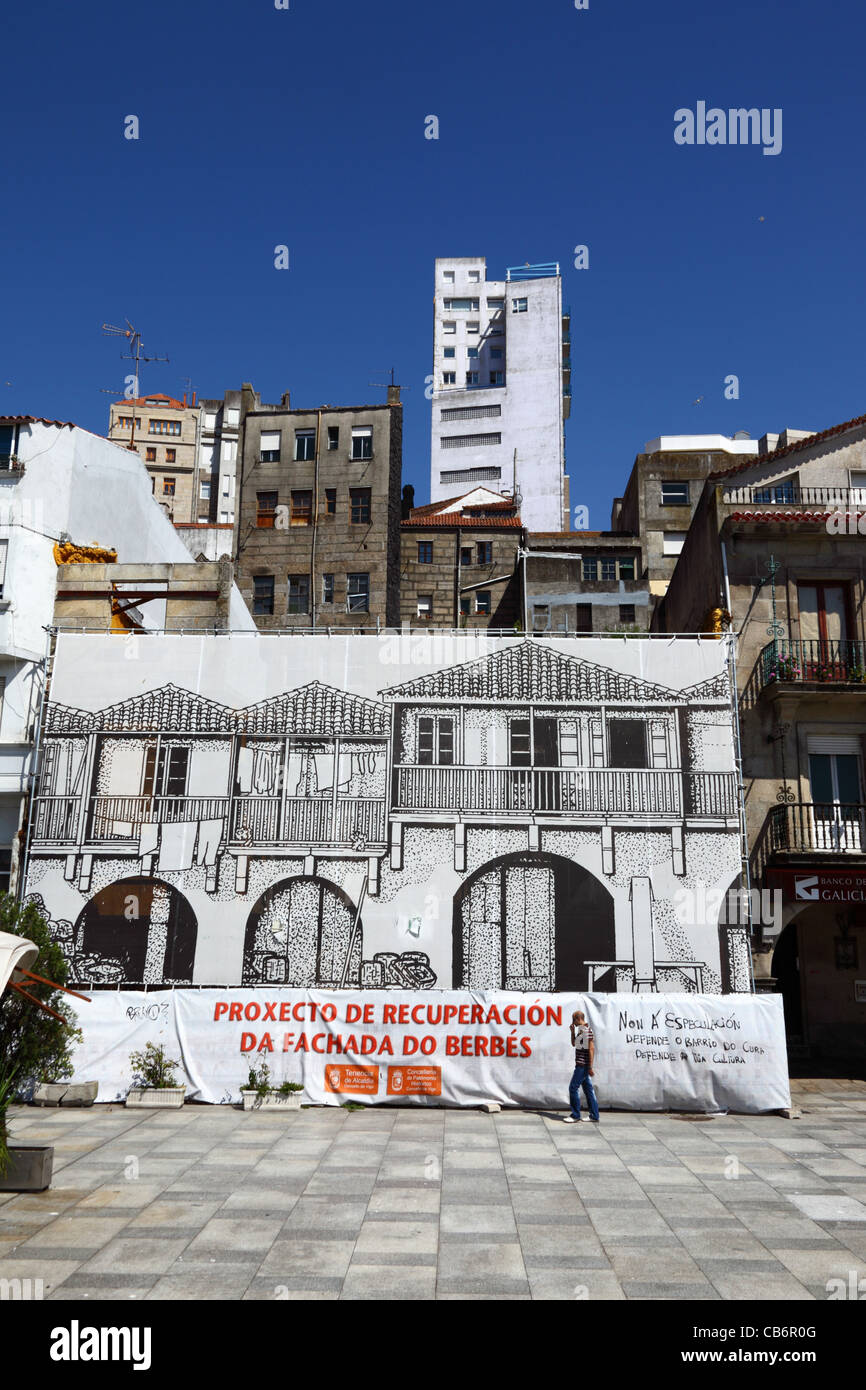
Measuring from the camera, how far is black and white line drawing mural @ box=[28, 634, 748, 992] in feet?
70.0

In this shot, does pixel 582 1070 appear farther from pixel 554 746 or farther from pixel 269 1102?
pixel 554 746

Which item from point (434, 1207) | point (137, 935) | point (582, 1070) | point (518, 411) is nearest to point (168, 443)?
point (518, 411)

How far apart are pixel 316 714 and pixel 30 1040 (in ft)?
35.8

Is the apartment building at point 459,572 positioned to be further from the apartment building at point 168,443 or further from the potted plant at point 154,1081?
the apartment building at point 168,443

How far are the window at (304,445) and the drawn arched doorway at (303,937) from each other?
30.6 m

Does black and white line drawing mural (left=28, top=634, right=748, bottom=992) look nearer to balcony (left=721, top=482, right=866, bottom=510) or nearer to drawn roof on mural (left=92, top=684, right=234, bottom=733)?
drawn roof on mural (left=92, top=684, right=234, bottom=733)

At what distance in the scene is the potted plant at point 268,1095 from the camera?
1714cm

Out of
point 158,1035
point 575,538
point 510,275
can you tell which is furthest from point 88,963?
point 510,275

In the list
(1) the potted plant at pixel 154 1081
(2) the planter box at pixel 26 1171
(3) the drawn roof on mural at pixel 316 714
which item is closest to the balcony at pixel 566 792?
(3) the drawn roof on mural at pixel 316 714
